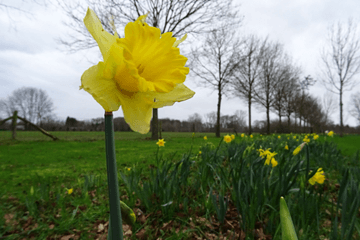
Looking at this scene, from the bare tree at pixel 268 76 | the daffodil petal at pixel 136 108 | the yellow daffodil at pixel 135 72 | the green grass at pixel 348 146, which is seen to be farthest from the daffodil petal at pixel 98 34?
the bare tree at pixel 268 76

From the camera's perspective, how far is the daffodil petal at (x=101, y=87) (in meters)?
0.41

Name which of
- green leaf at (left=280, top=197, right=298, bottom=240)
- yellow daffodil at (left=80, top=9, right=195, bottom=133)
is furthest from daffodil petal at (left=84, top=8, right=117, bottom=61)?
green leaf at (left=280, top=197, right=298, bottom=240)

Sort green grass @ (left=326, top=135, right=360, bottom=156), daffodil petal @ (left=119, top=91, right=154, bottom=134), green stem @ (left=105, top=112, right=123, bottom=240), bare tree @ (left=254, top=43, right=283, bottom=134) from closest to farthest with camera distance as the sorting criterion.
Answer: green stem @ (left=105, top=112, right=123, bottom=240) → daffodil petal @ (left=119, top=91, right=154, bottom=134) → green grass @ (left=326, top=135, right=360, bottom=156) → bare tree @ (left=254, top=43, right=283, bottom=134)

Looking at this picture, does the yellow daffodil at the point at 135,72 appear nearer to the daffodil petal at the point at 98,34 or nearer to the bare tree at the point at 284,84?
the daffodil petal at the point at 98,34

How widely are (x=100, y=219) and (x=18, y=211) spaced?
92cm

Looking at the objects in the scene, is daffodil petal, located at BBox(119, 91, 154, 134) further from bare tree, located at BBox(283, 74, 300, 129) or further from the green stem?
bare tree, located at BBox(283, 74, 300, 129)

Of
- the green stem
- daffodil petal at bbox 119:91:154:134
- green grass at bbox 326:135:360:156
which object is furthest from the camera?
green grass at bbox 326:135:360:156

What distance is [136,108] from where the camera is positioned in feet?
1.61

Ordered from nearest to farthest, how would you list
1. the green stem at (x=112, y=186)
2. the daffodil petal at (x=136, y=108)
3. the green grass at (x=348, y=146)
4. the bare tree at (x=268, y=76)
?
1. the green stem at (x=112, y=186)
2. the daffodil petal at (x=136, y=108)
3. the green grass at (x=348, y=146)
4. the bare tree at (x=268, y=76)

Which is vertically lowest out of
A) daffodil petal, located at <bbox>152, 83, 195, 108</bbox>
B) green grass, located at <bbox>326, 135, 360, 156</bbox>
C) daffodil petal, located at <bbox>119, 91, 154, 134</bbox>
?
green grass, located at <bbox>326, 135, 360, 156</bbox>

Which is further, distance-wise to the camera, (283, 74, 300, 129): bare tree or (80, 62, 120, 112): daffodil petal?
(283, 74, 300, 129): bare tree

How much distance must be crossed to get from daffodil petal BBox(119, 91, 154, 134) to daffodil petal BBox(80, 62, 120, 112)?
3 cm

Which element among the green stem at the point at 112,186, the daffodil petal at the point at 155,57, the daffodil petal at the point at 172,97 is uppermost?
the daffodil petal at the point at 155,57

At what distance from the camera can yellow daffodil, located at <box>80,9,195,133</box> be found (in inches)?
17.3
